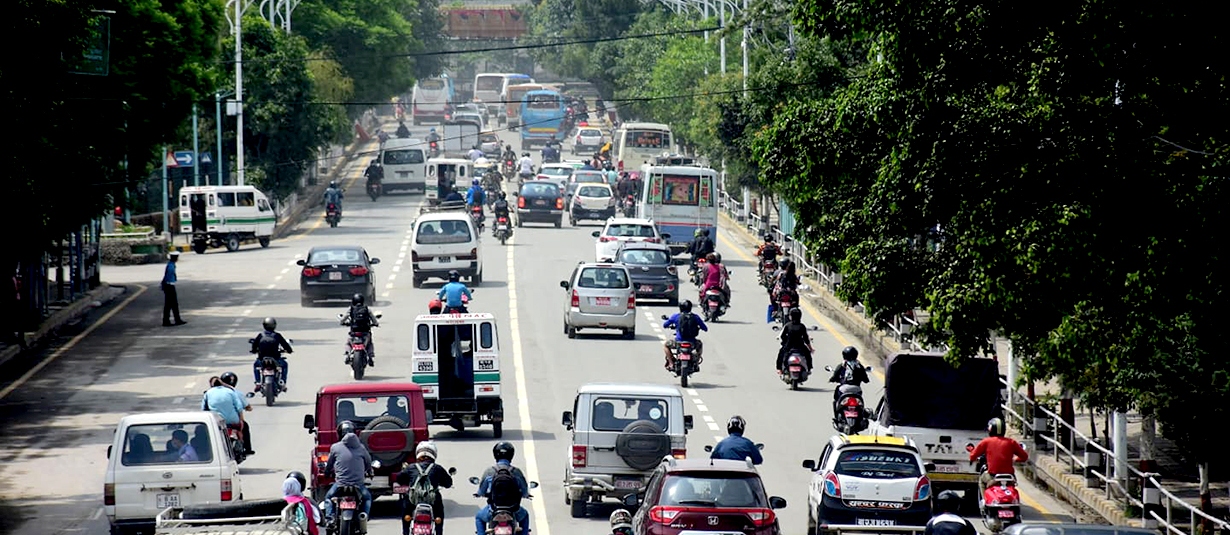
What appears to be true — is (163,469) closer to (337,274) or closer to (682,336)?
(682,336)

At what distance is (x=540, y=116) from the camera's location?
121688 mm

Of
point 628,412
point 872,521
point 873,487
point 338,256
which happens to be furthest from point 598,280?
point 872,521

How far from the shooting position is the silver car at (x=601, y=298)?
4028 centimetres

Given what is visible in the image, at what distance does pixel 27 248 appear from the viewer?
37.6 m

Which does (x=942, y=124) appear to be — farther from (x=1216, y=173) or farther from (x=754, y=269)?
(x=754, y=269)

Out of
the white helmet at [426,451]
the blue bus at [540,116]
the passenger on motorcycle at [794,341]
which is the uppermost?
the blue bus at [540,116]

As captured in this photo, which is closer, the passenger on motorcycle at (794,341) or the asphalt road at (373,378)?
the asphalt road at (373,378)

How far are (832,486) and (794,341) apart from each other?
1280cm

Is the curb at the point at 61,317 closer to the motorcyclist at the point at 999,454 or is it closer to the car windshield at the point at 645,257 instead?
Result: the car windshield at the point at 645,257

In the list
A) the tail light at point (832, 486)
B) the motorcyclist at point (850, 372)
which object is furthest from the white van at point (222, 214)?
the tail light at point (832, 486)

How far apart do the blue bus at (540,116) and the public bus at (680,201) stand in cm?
5925

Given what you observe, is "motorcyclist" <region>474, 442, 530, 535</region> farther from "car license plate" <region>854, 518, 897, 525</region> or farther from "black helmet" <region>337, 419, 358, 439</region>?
"car license plate" <region>854, 518, 897, 525</region>

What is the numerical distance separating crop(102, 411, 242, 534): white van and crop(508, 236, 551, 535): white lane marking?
3.53 meters

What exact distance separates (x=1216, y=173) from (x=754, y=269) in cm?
3712
